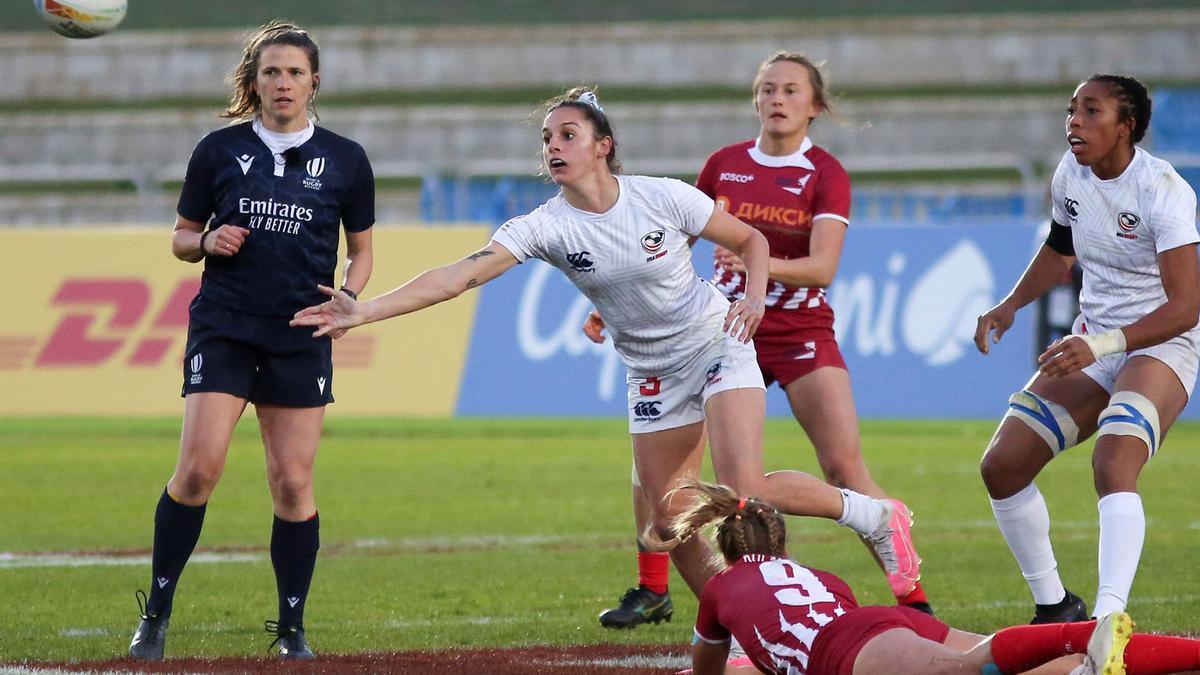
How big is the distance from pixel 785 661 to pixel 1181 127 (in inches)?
769

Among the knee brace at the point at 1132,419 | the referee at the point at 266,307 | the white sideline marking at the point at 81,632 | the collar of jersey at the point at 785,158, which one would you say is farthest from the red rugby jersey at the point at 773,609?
the collar of jersey at the point at 785,158

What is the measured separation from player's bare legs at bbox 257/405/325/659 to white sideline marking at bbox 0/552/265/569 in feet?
9.39

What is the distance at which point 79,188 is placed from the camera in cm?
2820

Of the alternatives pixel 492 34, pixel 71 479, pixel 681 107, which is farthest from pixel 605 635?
pixel 492 34

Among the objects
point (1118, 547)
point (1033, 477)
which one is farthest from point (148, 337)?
point (1118, 547)

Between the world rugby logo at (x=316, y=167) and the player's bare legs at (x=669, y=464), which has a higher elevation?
the world rugby logo at (x=316, y=167)

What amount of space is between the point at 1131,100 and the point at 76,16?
454 centimetres

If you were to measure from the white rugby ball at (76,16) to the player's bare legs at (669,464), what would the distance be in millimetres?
3106

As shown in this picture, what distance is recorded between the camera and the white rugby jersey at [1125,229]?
677cm

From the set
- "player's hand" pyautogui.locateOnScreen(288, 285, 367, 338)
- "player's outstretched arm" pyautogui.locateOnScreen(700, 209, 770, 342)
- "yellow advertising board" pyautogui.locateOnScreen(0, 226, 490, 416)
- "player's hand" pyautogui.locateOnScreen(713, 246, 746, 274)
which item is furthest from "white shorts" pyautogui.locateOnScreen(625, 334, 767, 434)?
"yellow advertising board" pyautogui.locateOnScreen(0, 226, 490, 416)

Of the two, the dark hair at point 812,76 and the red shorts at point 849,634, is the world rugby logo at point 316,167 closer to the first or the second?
the dark hair at point 812,76

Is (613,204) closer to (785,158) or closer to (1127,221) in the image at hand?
(785,158)

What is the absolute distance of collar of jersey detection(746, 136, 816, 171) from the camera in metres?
8.12

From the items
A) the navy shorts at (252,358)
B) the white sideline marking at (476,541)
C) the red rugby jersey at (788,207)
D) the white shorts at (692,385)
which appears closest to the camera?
the navy shorts at (252,358)
